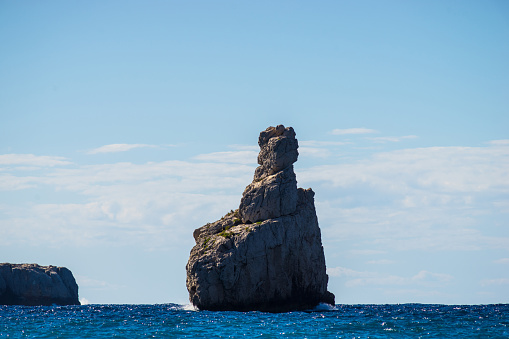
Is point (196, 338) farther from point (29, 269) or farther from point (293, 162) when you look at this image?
point (29, 269)

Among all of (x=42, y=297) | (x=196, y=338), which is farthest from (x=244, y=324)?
(x=42, y=297)

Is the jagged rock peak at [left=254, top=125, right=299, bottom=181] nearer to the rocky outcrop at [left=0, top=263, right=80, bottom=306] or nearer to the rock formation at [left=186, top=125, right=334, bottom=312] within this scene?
the rock formation at [left=186, top=125, right=334, bottom=312]

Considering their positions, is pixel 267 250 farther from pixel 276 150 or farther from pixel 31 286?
pixel 31 286

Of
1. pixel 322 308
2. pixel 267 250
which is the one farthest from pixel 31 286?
pixel 267 250

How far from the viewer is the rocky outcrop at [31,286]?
13525cm

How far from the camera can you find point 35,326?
64375mm

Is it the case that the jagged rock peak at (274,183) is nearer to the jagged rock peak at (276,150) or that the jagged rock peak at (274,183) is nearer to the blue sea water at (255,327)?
the jagged rock peak at (276,150)

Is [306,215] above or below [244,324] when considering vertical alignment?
above

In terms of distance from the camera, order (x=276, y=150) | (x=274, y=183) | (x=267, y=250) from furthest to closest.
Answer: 1. (x=276, y=150)
2. (x=274, y=183)
3. (x=267, y=250)

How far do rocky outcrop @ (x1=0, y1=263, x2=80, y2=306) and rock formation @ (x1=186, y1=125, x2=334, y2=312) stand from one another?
200 ft

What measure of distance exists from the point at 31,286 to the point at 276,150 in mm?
→ 73261

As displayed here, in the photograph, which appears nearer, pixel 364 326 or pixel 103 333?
pixel 103 333

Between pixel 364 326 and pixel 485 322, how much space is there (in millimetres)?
14037

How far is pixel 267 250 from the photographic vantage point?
8250 centimetres
